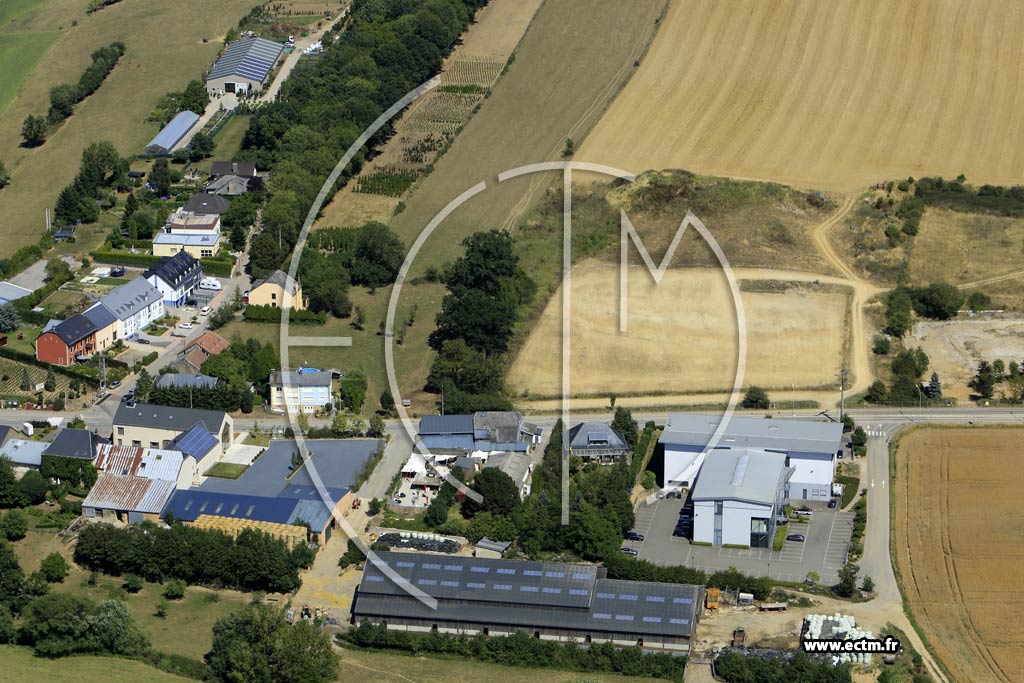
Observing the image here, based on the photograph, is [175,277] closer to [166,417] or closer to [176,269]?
[176,269]

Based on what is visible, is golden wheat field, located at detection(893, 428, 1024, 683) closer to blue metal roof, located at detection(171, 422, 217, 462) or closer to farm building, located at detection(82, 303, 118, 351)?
blue metal roof, located at detection(171, 422, 217, 462)

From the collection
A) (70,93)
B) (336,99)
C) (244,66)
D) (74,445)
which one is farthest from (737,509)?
(70,93)

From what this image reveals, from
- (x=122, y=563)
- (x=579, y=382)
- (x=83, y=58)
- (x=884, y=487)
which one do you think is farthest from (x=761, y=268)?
(x=83, y=58)

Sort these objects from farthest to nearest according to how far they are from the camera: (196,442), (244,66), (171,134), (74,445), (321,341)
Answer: (244,66)
(171,134)
(321,341)
(196,442)
(74,445)

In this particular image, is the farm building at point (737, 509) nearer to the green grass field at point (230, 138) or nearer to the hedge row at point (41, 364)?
the hedge row at point (41, 364)

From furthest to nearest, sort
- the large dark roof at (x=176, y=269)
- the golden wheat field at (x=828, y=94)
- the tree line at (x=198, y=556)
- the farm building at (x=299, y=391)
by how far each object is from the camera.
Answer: the golden wheat field at (x=828, y=94)
the large dark roof at (x=176, y=269)
the farm building at (x=299, y=391)
the tree line at (x=198, y=556)

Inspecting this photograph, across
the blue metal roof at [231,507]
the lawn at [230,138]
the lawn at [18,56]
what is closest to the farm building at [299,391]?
the blue metal roof at [231,507]

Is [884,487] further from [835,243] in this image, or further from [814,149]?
[814,149]
